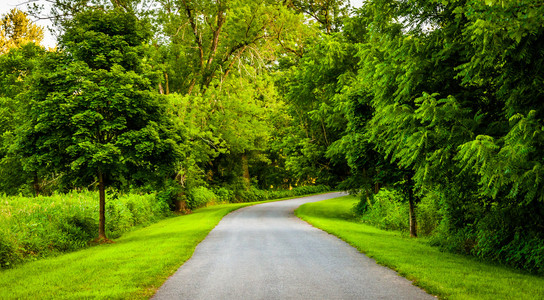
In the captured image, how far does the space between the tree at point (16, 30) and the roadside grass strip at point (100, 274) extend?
41.1 meters

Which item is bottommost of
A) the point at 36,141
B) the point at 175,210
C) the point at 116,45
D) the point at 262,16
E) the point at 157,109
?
the point at 175,210

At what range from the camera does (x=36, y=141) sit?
13.3 meters

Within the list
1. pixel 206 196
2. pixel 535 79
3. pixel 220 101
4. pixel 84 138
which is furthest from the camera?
pixel 206 196

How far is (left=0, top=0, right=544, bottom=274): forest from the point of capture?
757 centimetres

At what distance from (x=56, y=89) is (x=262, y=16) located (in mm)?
13723

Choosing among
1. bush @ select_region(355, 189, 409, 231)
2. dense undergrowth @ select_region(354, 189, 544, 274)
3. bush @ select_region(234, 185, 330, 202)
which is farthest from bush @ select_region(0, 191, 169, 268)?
bush @ select_region(234, 185, 330, 202)

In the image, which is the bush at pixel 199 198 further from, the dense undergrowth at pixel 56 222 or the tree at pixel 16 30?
A: the tree at pixel 16 30

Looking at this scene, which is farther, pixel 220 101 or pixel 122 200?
pixel 220 101

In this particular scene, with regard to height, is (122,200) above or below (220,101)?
below

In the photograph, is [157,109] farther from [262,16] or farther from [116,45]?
[262,16]

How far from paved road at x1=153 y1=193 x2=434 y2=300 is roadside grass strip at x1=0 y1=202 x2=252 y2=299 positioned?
413 mm

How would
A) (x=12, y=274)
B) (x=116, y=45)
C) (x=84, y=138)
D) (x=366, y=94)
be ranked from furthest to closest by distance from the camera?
(x=366, y=94) < (x=116, y=45) < (x=84, y=138) < (x=12, y=274)

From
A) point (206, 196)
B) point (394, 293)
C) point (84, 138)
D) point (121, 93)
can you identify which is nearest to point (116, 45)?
point (121, 93)

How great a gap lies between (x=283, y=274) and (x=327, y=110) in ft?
49.7
